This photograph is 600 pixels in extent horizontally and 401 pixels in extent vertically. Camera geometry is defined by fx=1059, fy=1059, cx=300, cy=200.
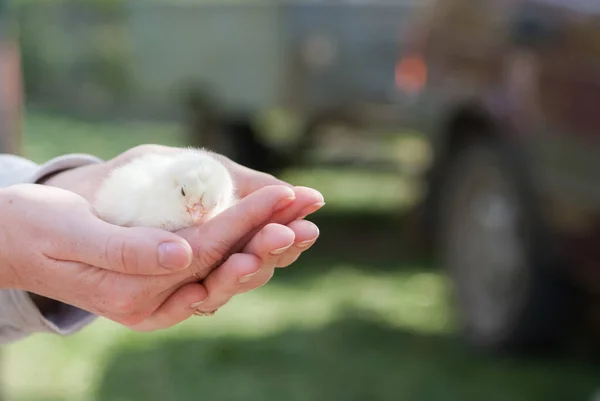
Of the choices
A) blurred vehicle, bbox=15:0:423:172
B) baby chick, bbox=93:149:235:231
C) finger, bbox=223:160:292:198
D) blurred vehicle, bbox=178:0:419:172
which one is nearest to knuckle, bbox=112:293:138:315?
baby chick, bbox=93:149:235:231

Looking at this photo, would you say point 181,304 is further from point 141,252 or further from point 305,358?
point 305,358

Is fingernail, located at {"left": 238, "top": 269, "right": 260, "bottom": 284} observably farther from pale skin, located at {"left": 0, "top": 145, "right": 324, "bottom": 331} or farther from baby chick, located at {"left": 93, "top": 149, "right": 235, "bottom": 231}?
baby chick, located at {"left": 93, "top": 149, "right": 235, "bottom": 231}

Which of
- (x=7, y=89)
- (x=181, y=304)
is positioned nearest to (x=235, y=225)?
(x=181, y=304)

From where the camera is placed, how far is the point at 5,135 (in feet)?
14.1

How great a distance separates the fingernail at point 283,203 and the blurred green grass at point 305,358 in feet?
11.3

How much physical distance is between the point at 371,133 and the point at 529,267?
12.0 ft

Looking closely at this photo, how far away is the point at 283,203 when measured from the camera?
190cm

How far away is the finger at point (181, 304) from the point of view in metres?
1.92

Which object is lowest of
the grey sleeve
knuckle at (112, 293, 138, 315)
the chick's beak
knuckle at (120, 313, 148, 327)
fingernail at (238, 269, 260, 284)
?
the grey sleeve

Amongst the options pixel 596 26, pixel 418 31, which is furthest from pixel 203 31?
pixel 596 26

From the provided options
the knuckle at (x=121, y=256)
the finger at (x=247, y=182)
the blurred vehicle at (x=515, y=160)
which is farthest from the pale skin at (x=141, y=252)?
the blurred vehicle at (x=515, y=160)

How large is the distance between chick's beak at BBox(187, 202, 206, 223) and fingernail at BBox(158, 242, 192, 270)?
13.7 inches

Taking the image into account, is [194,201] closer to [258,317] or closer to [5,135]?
[5,135]

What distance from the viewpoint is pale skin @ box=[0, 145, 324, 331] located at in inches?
71.7
